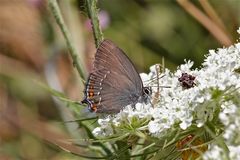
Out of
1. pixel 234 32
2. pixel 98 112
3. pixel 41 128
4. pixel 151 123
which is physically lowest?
pixel 151 123

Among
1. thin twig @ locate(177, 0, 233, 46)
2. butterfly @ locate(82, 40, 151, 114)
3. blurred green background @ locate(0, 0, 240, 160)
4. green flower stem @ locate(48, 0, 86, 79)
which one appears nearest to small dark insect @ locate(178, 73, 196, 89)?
butterfly @ locate(82, 40, 151, 114)

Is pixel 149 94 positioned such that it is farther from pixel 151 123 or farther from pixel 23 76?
pixel 23 76

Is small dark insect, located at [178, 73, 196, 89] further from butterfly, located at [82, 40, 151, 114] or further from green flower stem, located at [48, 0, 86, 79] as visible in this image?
green flower stem, located at [48, 0, 86, 79]

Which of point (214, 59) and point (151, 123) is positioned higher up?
point (214, 59)

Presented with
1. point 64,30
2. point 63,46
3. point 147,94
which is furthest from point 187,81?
point 63,46

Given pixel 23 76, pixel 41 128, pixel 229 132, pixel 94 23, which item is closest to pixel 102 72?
pixel 94 23

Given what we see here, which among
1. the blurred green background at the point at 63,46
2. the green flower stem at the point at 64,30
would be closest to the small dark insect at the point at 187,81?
the green flower stem at the point at 64,30
